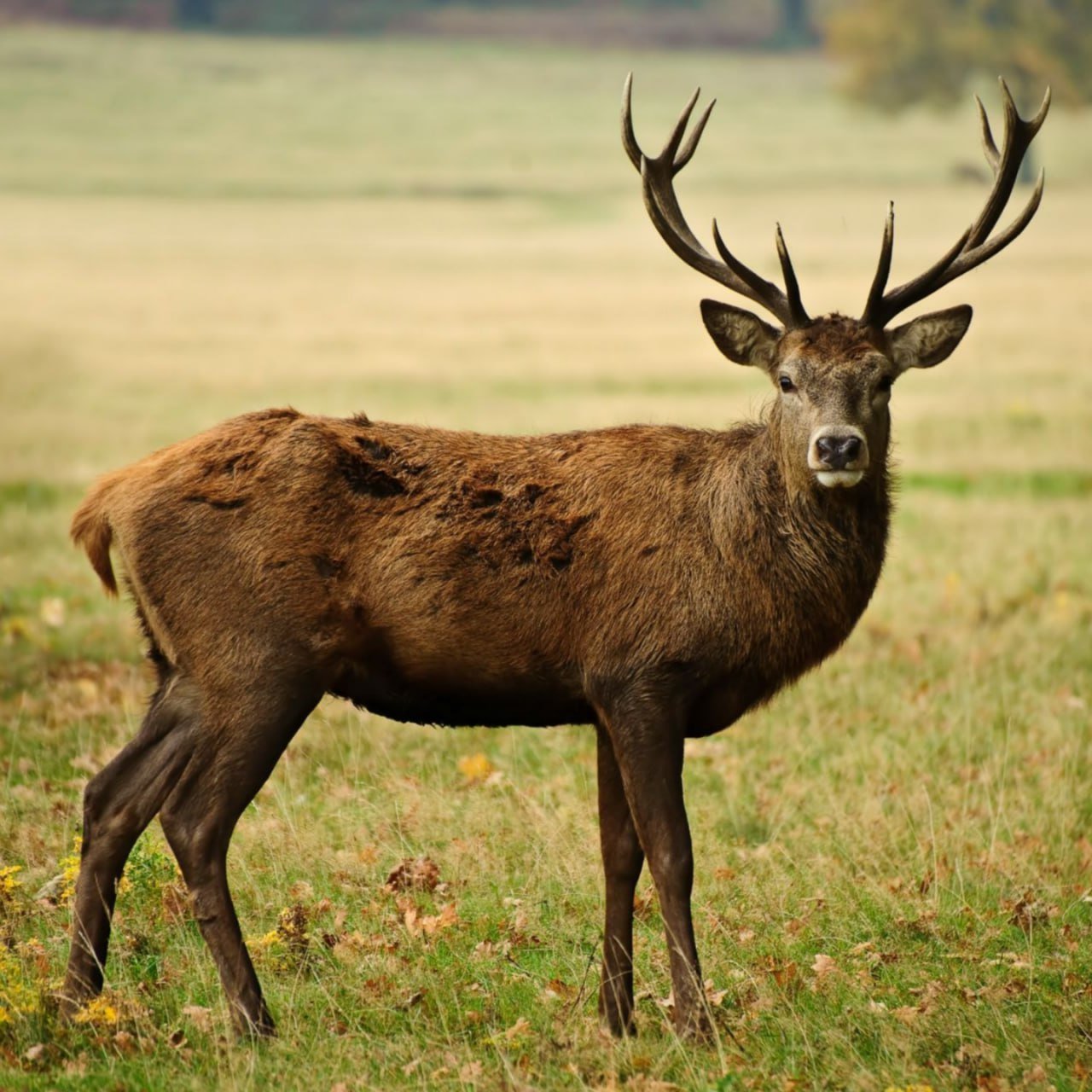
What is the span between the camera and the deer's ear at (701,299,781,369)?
6.82 metres

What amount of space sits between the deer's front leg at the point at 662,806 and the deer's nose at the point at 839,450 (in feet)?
3.43

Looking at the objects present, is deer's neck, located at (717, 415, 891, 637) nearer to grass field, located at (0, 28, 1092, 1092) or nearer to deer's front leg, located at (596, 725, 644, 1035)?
grass field, located at (0, 28, 1092, 1092)

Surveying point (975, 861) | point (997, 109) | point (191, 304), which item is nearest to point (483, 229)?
point (191, 304)

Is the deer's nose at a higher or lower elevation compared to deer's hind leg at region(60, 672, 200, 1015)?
higher

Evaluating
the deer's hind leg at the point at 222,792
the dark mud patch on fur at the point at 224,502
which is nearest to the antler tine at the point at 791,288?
the dark mud patch on fur at the point at 224,502

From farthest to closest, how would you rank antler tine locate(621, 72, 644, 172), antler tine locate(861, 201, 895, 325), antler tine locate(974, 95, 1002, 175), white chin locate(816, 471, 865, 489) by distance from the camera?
antler tine locate(974, 95, 1002, 175), antler tine locate(621, 72, 644, 172), antler tine locate(861, 201, 895, 325), white chin locate(816, 471, 865, 489)

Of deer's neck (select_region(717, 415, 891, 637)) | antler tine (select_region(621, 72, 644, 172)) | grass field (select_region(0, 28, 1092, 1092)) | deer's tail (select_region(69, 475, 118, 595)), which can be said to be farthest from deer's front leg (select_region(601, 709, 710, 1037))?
antler tine (select_region(621, 72, 644, 172))

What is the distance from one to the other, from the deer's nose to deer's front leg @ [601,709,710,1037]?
3.43 feet

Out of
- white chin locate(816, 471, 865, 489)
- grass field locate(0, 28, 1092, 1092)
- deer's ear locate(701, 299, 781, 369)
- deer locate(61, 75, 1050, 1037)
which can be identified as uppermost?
deer's ear locate(701, 299, 781, 369)

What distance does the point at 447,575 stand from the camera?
20.5 feet

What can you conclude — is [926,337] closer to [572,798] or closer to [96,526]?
[572,798]

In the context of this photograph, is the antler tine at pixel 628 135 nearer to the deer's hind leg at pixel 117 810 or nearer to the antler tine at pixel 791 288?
the antler tine at pixel 791 288

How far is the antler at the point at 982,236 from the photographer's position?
6633 mm

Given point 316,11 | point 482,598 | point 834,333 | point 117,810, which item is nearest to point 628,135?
point 834,333
